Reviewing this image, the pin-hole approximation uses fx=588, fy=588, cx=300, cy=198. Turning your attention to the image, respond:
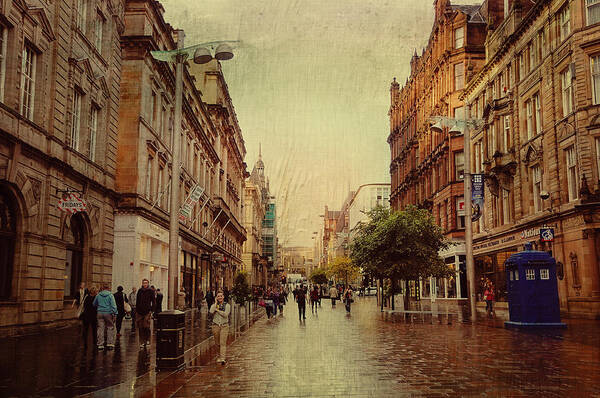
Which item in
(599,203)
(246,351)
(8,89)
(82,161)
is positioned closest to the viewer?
(246,351)

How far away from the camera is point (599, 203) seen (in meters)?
27.3

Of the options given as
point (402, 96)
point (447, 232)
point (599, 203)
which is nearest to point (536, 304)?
point (599, 203)

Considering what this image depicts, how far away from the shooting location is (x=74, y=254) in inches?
983

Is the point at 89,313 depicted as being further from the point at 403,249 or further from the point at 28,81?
the point at 403,249

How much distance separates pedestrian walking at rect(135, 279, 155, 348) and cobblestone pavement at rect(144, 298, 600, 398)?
2.41 metres

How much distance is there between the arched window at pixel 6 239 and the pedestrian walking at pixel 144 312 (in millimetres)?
4981

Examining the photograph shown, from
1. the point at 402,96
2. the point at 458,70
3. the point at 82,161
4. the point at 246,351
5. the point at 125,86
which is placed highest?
the point at 402,96

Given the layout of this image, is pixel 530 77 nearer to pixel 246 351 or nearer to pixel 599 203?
pixel 599 203

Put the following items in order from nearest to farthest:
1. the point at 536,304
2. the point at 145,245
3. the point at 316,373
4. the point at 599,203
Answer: the point at 316,373
the point at 536,304
the point at 599,203
the point at 145,245

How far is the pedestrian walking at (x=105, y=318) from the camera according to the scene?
1536 centimetres

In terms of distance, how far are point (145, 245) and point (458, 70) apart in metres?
32.7

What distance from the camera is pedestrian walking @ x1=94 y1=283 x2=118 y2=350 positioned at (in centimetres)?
1536

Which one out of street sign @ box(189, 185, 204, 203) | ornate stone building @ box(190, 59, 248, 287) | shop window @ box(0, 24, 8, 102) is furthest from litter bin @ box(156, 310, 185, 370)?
ornate stone building @ box(190, 59, 248, 287)

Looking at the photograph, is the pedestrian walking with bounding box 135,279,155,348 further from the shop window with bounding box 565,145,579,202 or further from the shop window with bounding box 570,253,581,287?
the shop window with bounding box 565,145,579,202
